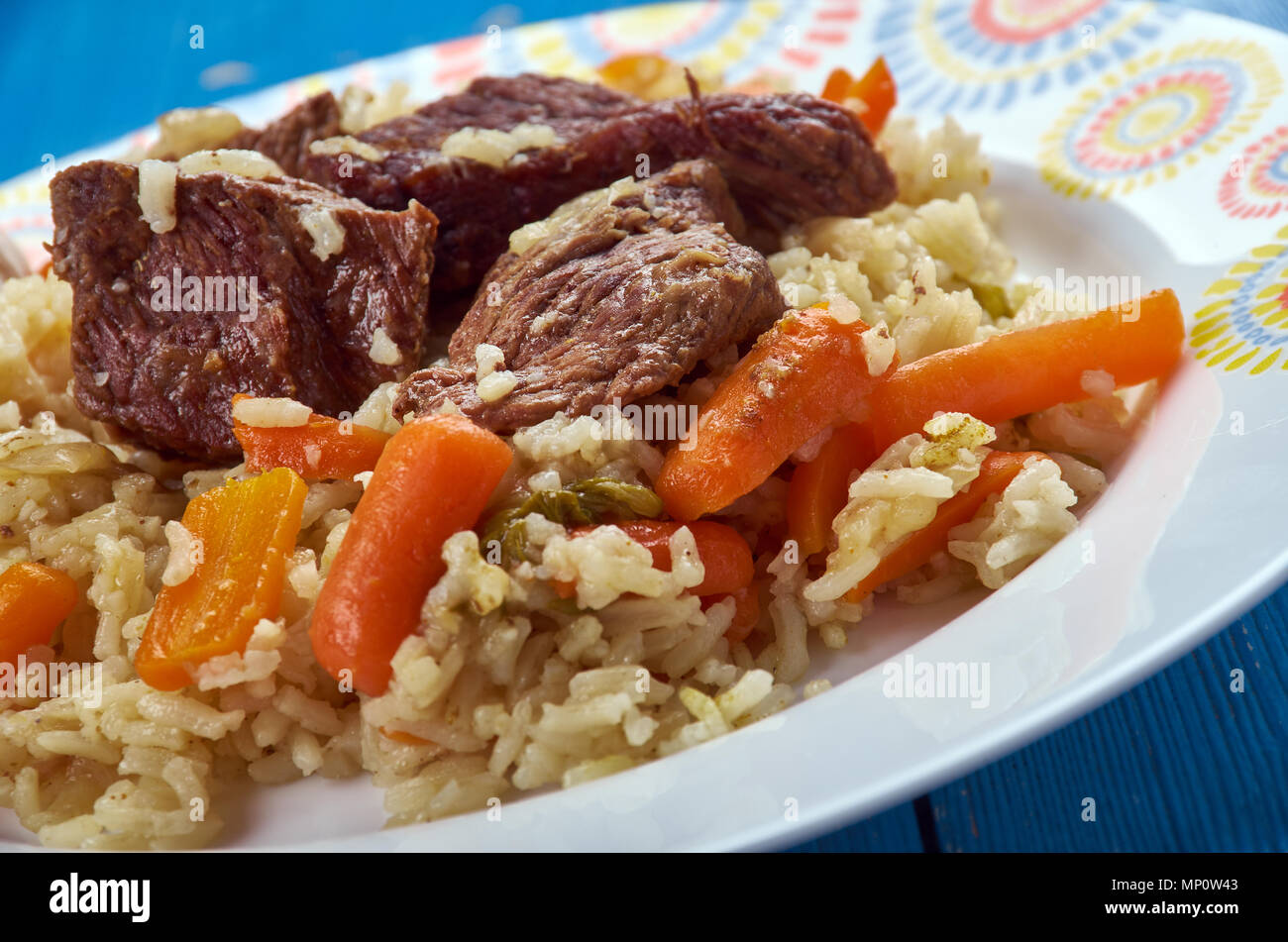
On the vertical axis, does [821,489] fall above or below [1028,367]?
below

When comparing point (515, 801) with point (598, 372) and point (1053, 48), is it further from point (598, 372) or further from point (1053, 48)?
point (1053, 48)

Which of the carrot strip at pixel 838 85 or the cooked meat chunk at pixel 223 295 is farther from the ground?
the carrot strip at pixel 838 85

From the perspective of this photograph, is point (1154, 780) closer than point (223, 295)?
Yes

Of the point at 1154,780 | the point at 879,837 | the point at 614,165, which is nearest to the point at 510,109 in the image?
the point at 614,165

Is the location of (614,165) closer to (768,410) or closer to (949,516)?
(768,410)

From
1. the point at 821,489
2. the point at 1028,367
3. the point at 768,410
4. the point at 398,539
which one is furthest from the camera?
the point at 1028,367

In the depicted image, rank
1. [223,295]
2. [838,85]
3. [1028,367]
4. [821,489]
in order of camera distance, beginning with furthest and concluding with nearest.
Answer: [838,85] < [223,295] < [1028,367] < [821,489]

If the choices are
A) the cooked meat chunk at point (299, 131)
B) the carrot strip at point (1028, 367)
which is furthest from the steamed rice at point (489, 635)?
the cooked meat chunk at point (299, 131)

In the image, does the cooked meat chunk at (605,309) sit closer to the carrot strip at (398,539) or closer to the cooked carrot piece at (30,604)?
the carrot strip at (398,539)
